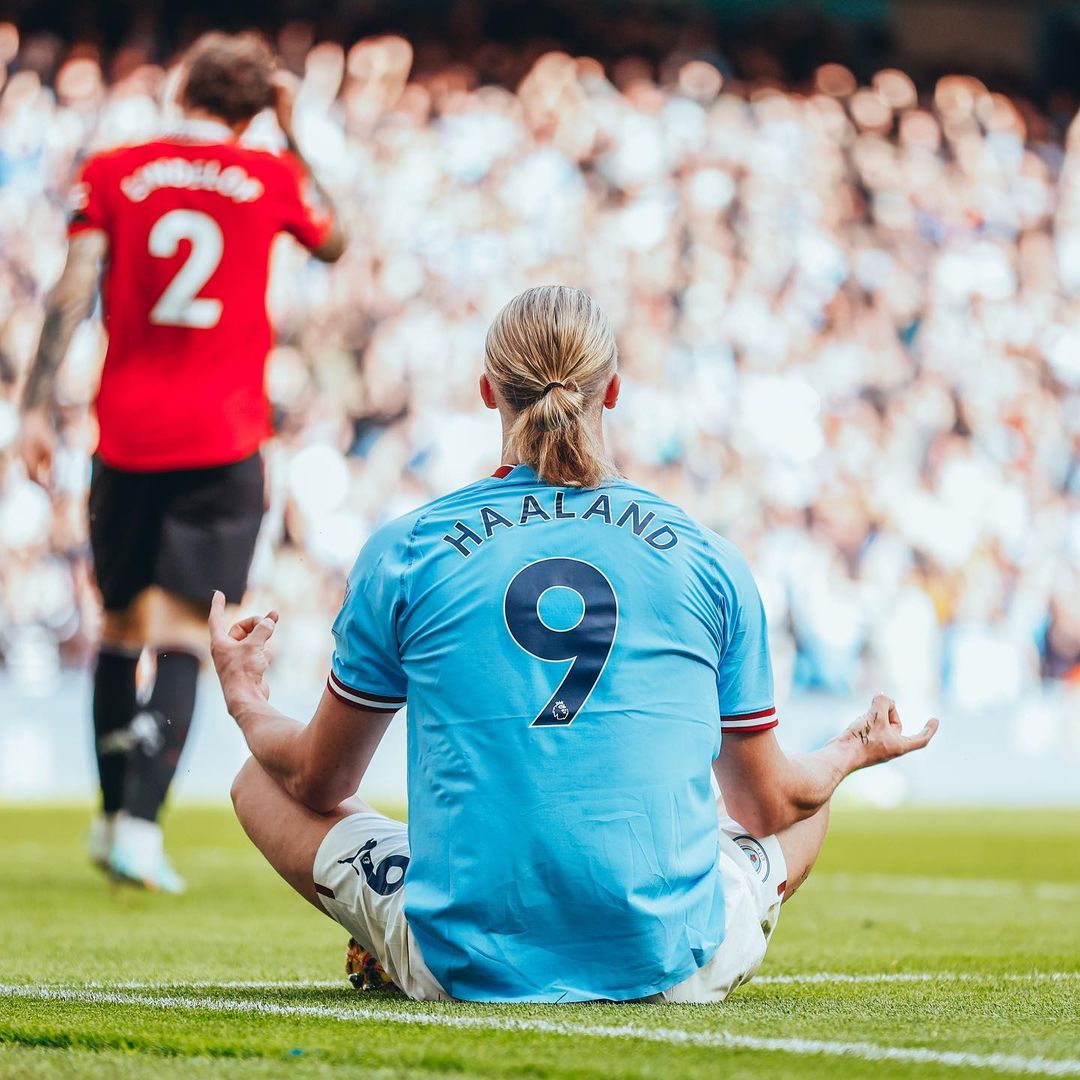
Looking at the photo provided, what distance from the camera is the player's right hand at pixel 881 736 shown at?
100 inches

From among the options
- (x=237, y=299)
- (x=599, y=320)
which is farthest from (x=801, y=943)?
(x=237, y=299)

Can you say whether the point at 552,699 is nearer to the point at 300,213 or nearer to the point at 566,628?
the point at 566,628

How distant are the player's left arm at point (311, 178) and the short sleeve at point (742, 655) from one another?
9.17 feet

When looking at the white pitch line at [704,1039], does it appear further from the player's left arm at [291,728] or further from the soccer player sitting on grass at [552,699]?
the player's left arm at [291,728]

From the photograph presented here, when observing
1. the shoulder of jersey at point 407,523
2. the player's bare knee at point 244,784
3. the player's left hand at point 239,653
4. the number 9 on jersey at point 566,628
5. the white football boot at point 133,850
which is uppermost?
the shoulder of jersey at point 407,523

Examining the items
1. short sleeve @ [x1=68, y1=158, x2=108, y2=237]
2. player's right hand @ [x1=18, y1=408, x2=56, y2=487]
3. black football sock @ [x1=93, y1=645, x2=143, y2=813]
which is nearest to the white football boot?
black football sock @ [x1=93, y1=645, x2=143, y2=813]

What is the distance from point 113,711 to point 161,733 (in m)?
0.19

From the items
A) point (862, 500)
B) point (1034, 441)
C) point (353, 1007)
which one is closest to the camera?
point (353, 1007)

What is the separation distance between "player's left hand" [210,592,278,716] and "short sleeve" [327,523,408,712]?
22cm

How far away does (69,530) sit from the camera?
11.7 m

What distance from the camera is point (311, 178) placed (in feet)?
16.2

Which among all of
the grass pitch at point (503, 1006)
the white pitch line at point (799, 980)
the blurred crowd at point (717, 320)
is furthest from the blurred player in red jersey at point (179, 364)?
the blurred crowd at point (717, 320)

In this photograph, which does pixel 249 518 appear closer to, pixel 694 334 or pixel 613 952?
pixel 613 952

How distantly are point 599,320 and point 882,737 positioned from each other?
28.4 inches
